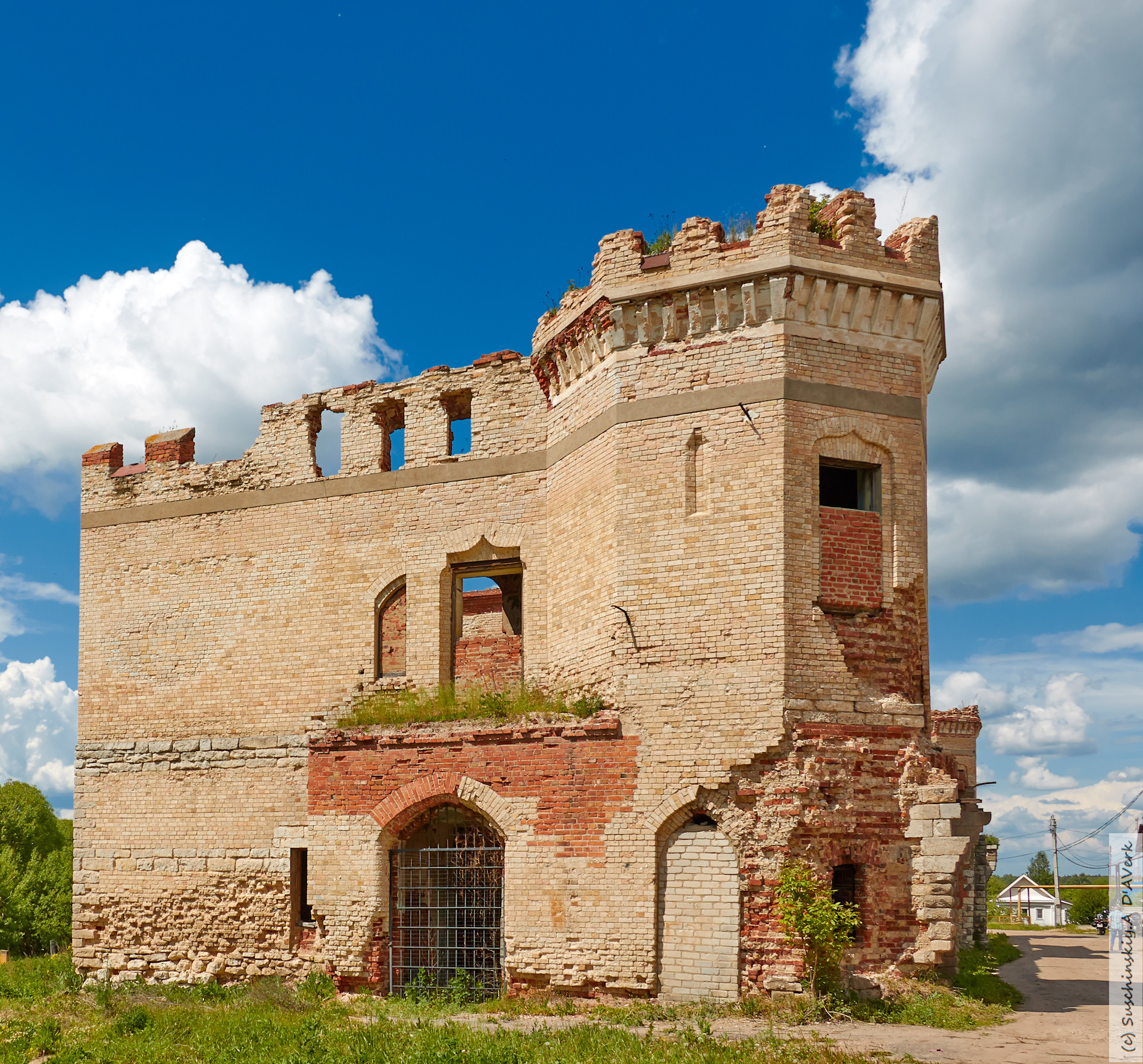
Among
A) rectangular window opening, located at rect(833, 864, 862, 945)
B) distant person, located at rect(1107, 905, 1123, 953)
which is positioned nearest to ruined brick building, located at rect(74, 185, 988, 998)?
rectangular window opening, located at rect(833, 864, 862, 945)

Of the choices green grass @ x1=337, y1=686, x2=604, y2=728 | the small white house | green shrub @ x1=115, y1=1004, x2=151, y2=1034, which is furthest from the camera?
the small white house

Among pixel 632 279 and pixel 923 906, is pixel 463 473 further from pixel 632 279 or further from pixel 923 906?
pixel 923 906

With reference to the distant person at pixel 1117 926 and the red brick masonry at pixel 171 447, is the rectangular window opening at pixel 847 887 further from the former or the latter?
the red brick masonry at pixel 171 447

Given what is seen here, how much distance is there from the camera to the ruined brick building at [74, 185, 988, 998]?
1304 cm

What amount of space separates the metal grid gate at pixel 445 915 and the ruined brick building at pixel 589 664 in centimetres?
5

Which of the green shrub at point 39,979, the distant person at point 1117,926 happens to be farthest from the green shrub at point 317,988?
the distant person at point 1117,926

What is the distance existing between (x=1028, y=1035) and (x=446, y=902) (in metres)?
7.25

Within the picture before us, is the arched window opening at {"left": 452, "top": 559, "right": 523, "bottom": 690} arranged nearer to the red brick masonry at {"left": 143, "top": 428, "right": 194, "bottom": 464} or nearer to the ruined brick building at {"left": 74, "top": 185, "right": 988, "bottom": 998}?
the ruined brick building at {"left": 74, "top": 185, "right": 988, "bottom": 998}

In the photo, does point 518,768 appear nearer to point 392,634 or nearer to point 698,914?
point 698,914

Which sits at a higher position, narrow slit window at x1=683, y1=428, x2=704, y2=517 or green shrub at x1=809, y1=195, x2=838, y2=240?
green shrub at x1=809, y1=195, x2=838, y2=240

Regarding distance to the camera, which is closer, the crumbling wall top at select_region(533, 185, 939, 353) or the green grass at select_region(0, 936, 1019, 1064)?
the green grass at select_region(0, 936, 1019, 1064)

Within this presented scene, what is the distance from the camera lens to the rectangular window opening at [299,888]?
52.1 ft

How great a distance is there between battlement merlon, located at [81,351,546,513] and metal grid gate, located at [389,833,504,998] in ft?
18.0

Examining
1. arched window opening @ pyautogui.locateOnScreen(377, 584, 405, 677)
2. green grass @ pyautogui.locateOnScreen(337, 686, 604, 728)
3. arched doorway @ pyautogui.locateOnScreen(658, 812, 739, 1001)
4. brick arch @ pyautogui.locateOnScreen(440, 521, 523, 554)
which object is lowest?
arched doorway @ pyautogui.locateOnScreen(658, 812, 739, 1001)
